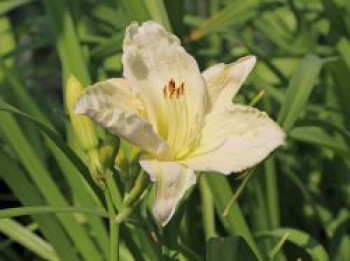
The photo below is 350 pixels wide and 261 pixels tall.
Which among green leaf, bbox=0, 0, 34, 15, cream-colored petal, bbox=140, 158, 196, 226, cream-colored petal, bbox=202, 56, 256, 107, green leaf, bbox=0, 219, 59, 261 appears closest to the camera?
cream-colored petal, bbox=140, 158, 196, 226

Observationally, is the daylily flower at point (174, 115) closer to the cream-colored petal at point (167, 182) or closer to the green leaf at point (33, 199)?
the cream-colored petal at point (167, 182)

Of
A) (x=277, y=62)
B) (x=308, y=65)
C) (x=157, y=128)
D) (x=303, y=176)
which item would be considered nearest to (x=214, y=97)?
(x=157, y=128)

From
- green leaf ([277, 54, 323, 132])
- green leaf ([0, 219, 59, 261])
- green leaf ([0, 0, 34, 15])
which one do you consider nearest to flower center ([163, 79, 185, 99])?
green leaf ([277, 54, 323, 132])

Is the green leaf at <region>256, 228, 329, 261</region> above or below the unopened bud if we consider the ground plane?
below

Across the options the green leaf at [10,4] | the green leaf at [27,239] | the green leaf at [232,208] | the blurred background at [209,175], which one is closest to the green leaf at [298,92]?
the blurred background at [209,175]

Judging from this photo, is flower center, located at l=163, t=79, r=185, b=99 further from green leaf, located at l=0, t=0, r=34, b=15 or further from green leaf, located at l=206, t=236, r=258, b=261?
green leaf, located at l=0, t=0, r=34, b=15

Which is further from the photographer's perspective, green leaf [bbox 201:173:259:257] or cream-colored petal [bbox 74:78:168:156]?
green leaf [bbox 201:173:259:257]

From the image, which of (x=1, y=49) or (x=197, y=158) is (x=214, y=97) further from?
(x=1, y=49)
